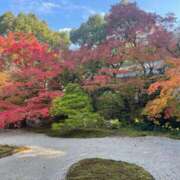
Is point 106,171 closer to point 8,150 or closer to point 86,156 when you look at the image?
point 86,156

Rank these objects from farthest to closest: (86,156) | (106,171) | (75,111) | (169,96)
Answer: (75,111), (169,96), (86,156), (106,171)

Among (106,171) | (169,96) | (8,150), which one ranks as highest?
(169,96)

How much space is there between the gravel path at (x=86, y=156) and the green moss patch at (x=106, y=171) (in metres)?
0.25

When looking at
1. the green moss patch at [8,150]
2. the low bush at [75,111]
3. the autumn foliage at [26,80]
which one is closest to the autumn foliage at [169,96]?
the low bush at [75,111]

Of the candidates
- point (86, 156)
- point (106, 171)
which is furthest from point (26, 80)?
point (106, 171)

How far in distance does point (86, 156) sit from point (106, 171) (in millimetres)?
1776

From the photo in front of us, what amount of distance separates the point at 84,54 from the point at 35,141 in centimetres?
Answer: 547

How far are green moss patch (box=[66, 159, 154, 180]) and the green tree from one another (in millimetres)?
19264

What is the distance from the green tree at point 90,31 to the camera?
25.9 meters

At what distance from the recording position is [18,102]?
14539mm

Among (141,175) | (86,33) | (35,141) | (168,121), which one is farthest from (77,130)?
(86,33)

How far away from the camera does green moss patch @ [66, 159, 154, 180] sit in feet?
18.5

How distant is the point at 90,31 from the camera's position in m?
27.7

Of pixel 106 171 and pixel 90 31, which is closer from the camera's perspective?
pixel 106 171
